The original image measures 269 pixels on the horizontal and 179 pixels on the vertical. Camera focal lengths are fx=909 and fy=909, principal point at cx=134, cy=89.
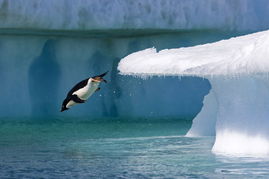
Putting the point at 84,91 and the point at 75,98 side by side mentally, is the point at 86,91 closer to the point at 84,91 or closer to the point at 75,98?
the point at 84,91

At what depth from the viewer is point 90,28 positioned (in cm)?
1316

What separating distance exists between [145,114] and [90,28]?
7.05 ft

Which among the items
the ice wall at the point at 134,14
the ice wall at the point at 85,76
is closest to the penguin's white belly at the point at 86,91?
the ice wall at the point at 134,14

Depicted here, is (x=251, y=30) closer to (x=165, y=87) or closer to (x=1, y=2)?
(x=165, y=87)

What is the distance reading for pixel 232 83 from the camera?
8070 mm

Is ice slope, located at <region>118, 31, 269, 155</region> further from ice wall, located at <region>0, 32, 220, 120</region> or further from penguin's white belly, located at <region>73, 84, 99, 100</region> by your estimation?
ice wall, located at <region>0, 32, 220, 120</region>

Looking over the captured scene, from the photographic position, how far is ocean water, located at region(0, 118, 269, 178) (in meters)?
6.86

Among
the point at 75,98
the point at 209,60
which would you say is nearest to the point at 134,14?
the point at 75,98

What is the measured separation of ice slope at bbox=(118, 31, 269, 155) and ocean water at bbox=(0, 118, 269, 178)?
290 mm

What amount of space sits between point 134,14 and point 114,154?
17.8 feet

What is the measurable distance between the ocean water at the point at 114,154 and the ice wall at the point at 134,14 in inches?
61.4

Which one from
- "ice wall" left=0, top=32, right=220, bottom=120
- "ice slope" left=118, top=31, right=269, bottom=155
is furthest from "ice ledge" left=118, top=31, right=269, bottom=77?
"ice wall" left=0, top=32, right=220, bottom=120

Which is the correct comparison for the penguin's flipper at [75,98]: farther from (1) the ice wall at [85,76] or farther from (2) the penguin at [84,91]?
(1) the ice wall at [85,76]

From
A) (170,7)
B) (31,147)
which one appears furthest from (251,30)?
(31,147)
